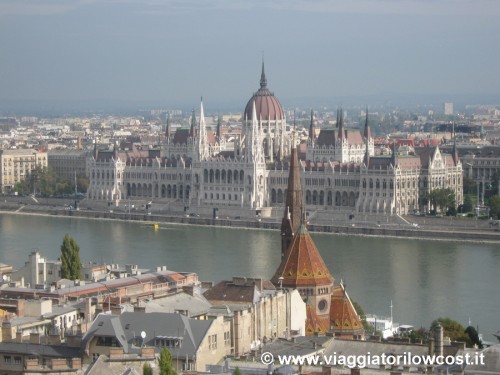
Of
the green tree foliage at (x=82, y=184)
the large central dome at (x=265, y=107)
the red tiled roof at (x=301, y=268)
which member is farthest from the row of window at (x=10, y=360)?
the green tree foliage at (x=82, y=184)

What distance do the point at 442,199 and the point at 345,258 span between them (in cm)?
1308

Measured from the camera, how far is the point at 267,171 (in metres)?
55.2

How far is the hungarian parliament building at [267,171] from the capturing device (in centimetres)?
5154

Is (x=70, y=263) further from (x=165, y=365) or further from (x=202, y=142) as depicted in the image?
(x=202, y=142)

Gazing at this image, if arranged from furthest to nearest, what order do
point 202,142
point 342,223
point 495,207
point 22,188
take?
1. point 22,188
2. point 202,142
3. point 342,223
4. point 495,207

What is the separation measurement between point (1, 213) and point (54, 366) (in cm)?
4497

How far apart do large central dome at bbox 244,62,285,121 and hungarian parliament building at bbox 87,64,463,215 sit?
0.04 m

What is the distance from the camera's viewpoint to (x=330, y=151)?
5628 centimetres

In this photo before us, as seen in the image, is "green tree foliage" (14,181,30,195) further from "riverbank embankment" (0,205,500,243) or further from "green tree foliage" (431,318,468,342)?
"green tree foliage" (431,318,468,342)

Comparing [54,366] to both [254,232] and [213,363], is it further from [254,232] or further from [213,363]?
[254,232]

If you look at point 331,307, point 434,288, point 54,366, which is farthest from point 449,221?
point 54,366

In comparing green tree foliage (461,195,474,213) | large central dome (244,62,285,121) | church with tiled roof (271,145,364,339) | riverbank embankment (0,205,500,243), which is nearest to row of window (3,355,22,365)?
church with tiled roof (271,145,364,339)
